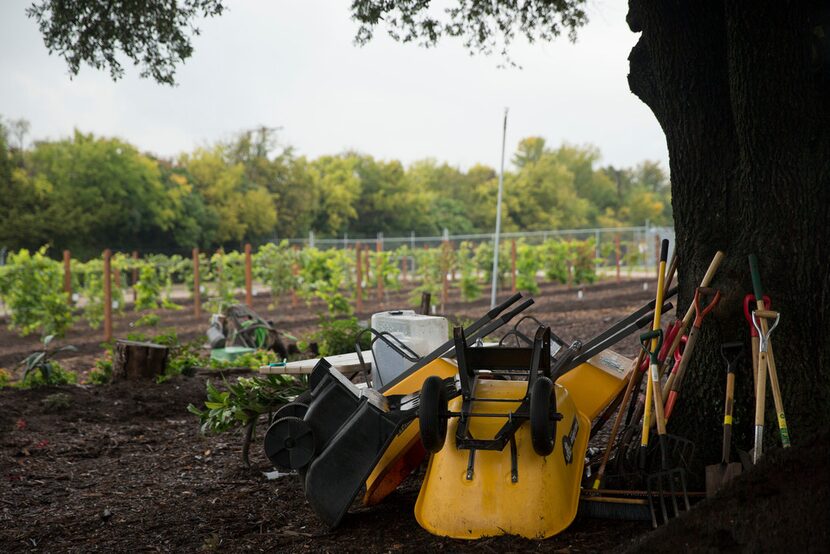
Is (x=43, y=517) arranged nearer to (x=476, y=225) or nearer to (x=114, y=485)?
(x=114, y=485)

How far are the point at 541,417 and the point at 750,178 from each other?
1.50 m

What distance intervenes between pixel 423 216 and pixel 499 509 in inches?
2026

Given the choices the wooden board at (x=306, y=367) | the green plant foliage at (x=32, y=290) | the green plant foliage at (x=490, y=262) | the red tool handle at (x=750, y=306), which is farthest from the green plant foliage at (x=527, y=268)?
the red tool handle at (x=750, y=306)

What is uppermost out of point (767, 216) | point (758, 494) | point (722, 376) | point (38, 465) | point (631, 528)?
point (767, 216)

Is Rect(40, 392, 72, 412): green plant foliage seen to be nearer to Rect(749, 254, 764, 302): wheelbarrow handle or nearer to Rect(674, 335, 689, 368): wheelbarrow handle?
Rect(674, 335, 689, 368): wheelbarrow handle

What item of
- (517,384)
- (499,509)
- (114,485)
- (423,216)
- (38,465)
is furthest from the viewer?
(423,216)

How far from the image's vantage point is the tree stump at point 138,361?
26.6ft

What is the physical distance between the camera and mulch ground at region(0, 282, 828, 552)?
2.93 metres

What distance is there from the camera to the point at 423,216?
54.7m

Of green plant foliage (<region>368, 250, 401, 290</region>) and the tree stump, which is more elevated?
green plant foliage (<region>368, 250, 401, 290</region>)

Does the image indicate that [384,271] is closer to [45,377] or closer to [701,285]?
[45,377]

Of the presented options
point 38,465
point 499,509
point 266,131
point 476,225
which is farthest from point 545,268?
point 476,225

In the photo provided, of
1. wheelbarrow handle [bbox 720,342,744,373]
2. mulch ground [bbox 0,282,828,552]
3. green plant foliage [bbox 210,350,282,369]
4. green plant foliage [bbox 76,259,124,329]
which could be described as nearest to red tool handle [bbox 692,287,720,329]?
wheelbarrow handle [bbox 720,342,744,373]

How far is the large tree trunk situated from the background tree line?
86.8 feet
